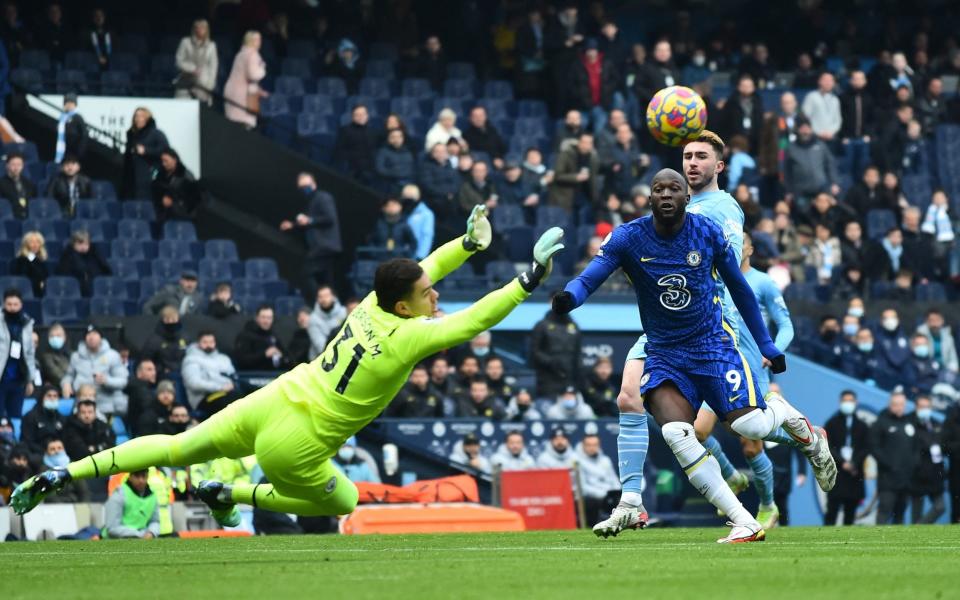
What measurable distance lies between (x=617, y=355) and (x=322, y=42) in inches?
285

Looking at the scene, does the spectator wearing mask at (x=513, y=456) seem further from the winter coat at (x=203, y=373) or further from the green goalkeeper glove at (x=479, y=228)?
the green goalkeeper glove at (x=479, y=228)

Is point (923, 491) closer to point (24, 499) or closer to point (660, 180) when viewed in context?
point (660, 180)

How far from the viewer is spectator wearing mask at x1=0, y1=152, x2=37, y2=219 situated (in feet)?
71.4

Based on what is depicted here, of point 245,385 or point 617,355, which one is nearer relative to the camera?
point 245,385

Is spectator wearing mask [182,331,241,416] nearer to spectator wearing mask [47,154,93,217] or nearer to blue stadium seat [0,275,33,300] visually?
blue stadium seat [0,275,33,300]

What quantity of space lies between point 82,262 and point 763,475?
10.4m

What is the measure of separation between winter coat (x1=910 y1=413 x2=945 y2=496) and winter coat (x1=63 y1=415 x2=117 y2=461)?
30.4ft

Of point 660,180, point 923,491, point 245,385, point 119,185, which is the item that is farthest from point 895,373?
→ point 660,180

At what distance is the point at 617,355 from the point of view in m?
23.8

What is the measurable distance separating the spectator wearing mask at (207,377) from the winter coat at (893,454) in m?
7.41

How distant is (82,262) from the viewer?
21.4 m

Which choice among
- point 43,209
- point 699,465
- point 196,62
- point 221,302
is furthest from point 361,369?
point 196,62

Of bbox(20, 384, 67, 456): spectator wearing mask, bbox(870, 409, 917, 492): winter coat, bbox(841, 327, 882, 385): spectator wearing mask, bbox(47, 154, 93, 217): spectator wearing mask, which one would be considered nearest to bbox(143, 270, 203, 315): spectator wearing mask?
bbox(47, 154, 93, 217): spectator wearing mask

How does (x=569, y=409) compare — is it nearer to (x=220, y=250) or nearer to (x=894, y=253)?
(x=220, y=250)
